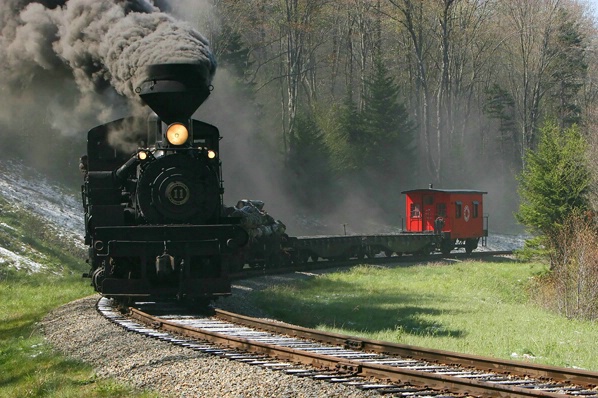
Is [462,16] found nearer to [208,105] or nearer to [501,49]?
[501,49]

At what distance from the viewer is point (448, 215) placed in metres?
39.4

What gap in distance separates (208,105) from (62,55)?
36914 mm

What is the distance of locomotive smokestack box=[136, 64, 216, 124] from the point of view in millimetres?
14344

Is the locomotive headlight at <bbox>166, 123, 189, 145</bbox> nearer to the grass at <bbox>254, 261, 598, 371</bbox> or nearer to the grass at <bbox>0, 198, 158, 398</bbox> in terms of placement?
the grass at <bbox>0, 198, 158, 398</bbox>

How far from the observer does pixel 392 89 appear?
182ft

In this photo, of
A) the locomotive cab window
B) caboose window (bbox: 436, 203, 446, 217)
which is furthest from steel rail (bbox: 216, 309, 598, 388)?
the locomotive cab window

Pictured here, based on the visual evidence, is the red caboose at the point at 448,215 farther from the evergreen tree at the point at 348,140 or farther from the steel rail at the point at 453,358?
the steel rail at the point at 453,358

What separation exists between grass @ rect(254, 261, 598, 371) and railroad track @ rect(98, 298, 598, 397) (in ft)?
7.96

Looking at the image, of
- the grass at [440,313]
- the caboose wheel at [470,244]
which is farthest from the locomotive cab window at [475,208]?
the grass at [440,313]

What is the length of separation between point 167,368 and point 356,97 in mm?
61140

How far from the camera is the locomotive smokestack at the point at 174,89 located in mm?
14344

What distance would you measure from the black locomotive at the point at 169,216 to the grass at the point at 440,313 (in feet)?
8.75

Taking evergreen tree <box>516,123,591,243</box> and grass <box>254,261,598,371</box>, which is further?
evergreen tree <box>516,123,591,243</box>

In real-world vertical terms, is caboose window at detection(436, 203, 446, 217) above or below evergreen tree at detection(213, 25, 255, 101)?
below
